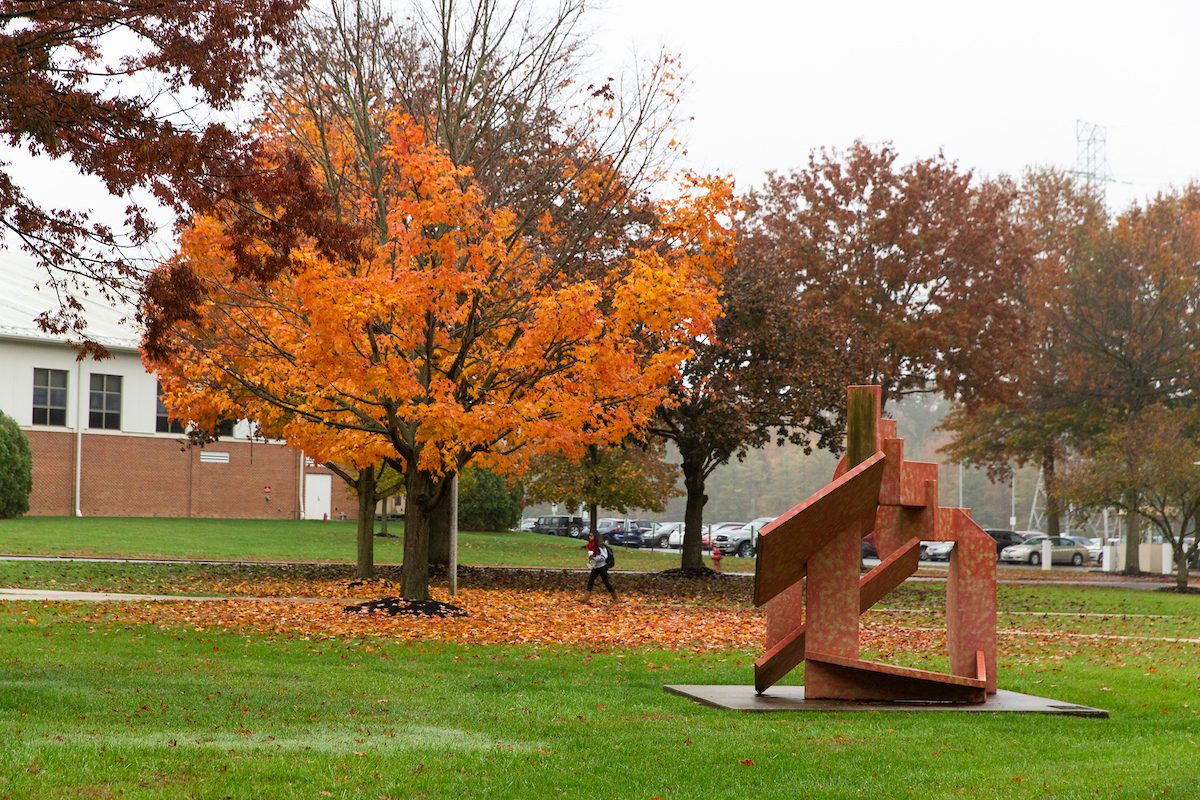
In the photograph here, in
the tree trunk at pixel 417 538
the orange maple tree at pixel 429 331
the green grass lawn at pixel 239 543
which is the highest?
the orange maple tree at pixel 429 331

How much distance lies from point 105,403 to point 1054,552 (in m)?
42.1

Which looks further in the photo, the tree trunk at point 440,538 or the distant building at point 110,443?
the distant building at point 110,443

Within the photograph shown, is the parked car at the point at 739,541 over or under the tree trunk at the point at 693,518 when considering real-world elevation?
under

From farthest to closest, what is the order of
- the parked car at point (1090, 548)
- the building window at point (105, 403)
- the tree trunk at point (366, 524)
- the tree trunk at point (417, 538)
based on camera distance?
the parked car at point (1090, 548), the building window at point (105, 403), the tree trunk at point (366, 524), the tree trunk at point (417, 538)

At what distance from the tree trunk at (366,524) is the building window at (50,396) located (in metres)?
27.5

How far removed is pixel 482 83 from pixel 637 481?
20807 mm

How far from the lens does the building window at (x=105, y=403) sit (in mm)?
44969

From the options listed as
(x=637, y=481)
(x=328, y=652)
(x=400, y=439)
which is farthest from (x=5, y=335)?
(x=328, y=652)

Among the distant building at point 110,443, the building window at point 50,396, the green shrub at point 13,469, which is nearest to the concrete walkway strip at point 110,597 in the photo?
the green shrub at point 13,469

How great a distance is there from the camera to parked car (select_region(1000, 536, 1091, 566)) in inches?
1914

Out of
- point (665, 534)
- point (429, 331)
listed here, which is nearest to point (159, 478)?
point (665, 534)

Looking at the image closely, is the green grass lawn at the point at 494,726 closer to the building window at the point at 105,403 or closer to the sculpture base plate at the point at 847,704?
the sculpture base plate at the point at 847,704

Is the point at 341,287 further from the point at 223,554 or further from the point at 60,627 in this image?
the point at 223,554

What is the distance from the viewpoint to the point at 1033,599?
81.2 ft
